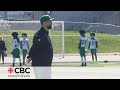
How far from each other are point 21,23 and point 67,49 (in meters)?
3.55

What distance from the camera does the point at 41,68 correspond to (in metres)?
6.45

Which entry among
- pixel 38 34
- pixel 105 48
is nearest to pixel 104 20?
pixel 105 48

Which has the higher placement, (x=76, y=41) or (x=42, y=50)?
(x=42, y=50)

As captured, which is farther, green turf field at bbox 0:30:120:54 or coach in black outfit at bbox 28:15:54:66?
green turf field at bbox 0:30:120:54

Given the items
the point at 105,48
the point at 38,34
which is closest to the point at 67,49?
the point at 105,48

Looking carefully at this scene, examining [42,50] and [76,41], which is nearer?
[42,50]

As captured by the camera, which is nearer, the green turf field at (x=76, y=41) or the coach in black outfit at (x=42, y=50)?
the coach in black outfit at (x=42, y=50)
